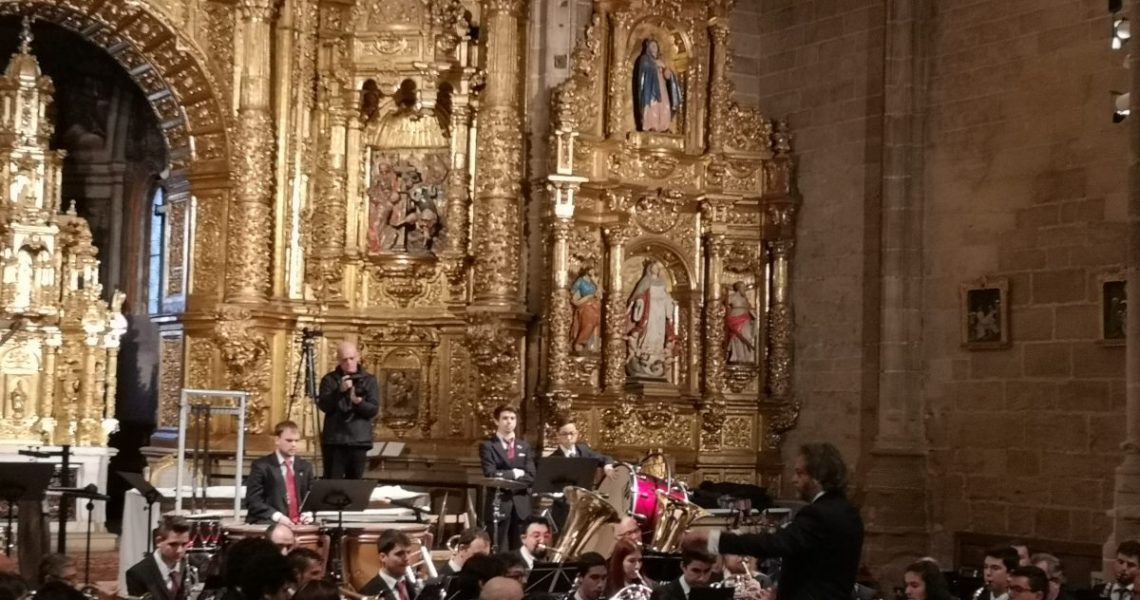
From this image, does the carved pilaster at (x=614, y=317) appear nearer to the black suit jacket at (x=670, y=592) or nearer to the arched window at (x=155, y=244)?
the arched window at (x=155, y=244)

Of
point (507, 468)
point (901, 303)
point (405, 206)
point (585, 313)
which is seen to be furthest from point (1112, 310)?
point (405, 206)

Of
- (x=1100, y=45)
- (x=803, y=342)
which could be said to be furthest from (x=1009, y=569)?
(x=803, y=342)

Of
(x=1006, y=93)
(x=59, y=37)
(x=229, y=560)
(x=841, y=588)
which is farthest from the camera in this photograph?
(x=59, y=37)

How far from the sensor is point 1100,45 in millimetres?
16391

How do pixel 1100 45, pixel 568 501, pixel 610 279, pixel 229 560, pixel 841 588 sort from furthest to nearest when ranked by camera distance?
pixel 610 279, pixel 1100 45, pixel 568 501, pixel 841 588, pixel 229 560

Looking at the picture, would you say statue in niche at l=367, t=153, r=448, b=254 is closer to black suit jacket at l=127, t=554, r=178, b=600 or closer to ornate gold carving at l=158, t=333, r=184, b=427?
ornate gold carving at l=158, t=333, r=184, b=427

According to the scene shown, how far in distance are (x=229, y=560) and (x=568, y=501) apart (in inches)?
245

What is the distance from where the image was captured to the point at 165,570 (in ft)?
33.5

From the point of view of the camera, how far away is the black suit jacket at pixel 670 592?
9047 millimetres

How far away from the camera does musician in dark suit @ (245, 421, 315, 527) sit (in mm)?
11922

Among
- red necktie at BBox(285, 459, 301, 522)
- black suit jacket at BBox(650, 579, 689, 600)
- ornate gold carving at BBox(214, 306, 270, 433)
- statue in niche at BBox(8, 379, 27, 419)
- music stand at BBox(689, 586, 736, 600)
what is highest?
ornate gold carving at BBox(214, 306, 270, 433)

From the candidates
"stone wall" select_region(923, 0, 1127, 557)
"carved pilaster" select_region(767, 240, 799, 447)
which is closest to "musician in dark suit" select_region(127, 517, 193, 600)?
"stone wall" select_region(923, 0, 1127, 557)

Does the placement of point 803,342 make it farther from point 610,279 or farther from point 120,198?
point 120,198

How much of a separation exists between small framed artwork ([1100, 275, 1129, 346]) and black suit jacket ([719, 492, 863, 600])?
8.76 m
